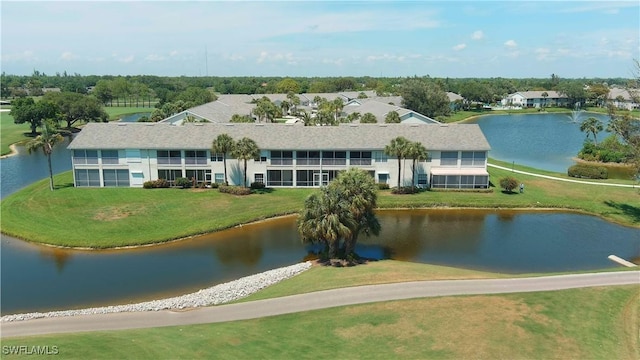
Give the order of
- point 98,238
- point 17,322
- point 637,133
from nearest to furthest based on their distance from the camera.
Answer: point 17,322 → point 98,238 → point 637,133

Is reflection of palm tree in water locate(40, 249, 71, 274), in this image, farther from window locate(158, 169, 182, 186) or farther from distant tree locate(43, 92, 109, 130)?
distant tree locate(43, 92, 109, 130)

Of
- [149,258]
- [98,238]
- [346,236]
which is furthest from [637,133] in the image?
[98,238]

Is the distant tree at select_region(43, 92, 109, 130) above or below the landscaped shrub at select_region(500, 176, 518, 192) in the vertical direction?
above

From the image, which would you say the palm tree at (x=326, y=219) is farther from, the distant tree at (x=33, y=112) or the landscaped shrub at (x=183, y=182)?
the distant tree at (x=33, y=112)

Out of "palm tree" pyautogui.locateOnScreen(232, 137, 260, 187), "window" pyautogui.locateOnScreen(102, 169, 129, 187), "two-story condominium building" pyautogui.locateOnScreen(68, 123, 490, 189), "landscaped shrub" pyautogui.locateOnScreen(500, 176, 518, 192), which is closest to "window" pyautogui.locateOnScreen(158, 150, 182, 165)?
"two-story condominium building" pyautogui.locateOnScreen(68, 123, 490, 189)

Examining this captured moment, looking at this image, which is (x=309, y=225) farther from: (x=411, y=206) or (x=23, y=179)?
(x=23, y=179)

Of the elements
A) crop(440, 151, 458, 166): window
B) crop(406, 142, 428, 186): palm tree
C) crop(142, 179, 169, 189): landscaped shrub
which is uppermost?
crop(406, 142, 428, 186): palm tree
